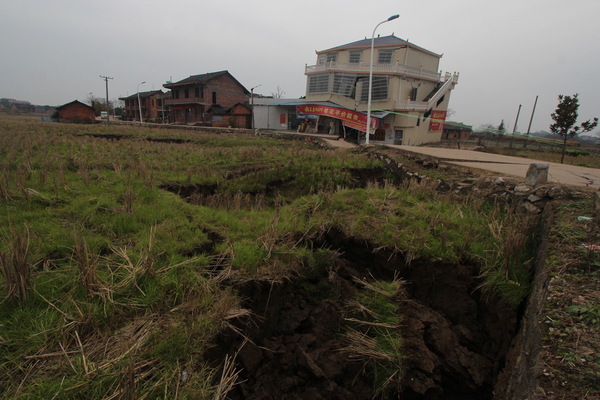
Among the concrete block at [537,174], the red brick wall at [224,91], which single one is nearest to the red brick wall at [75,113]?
the red brick wall at [224,91]

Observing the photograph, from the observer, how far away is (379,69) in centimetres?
2878

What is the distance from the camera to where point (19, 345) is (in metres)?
2.55

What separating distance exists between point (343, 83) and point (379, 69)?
3.84 m

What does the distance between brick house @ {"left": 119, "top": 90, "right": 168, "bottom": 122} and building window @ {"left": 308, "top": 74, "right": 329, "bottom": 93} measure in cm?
2785

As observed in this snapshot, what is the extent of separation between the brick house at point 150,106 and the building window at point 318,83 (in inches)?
1097

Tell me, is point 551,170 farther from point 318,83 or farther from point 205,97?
point 205,97

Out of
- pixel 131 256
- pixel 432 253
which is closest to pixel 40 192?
pixel 131 256

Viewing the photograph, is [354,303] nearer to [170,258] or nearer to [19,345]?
[170,258]

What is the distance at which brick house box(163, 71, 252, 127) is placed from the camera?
4109cm

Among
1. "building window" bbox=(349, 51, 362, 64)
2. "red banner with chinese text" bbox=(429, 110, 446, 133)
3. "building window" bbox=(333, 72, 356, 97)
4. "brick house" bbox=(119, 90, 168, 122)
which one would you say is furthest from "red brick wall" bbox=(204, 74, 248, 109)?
"red banner with chinese text" bbox=(429, 110, 446, 133)

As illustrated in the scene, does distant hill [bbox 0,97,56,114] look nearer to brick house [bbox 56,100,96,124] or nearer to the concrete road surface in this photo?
brick house [bbox 56,100,96,124]

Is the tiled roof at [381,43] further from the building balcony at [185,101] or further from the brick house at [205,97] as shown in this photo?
the building balcony at [185,101]

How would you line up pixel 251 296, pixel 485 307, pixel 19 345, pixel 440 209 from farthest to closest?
pixel 440 209 → pixel 485 307 → pixel 251 296 → pixel 19 345

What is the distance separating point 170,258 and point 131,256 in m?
0.45
